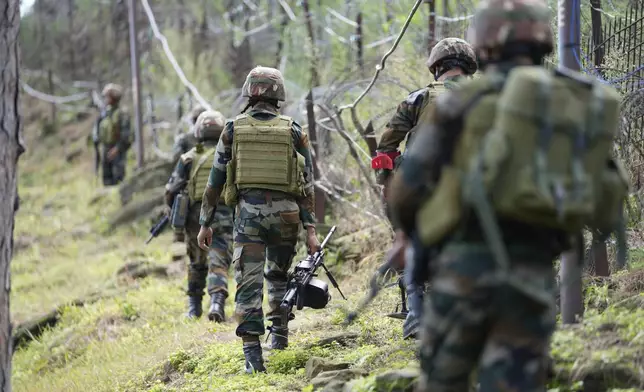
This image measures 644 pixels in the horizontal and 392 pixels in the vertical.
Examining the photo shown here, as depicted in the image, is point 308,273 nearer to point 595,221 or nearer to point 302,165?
point 302,165

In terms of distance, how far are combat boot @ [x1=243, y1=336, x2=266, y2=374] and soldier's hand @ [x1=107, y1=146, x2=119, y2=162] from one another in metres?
11.3

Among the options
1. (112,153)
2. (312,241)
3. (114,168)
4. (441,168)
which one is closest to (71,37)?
(114,168)

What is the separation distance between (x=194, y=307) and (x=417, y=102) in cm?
416

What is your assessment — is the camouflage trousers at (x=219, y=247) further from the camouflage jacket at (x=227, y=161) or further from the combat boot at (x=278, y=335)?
the camouflage jacket at (x=227, y=161)

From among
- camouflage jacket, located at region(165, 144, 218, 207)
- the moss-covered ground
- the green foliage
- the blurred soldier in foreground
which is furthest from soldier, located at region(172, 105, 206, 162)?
the blurred soldier in foreground

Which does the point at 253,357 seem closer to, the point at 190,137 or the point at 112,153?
the point at 190,137

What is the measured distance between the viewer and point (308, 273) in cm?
616

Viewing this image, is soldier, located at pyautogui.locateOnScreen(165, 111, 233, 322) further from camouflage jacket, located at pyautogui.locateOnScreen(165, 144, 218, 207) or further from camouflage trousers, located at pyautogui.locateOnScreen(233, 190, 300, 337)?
camouflage trousers, located at pyautogui.locateOnScreen(233, 190, 300, 337)

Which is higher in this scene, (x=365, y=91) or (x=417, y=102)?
(x=365, y=91)

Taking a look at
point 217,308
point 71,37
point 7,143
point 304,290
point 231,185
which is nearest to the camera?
point 7,143

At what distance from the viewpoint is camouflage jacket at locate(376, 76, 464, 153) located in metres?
5.46

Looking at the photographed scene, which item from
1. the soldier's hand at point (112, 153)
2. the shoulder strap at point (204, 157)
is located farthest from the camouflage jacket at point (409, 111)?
the soldier's hand at point (112, 153)

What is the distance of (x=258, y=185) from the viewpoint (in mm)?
5918

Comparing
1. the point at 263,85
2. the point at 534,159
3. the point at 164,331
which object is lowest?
the point at 164,331
